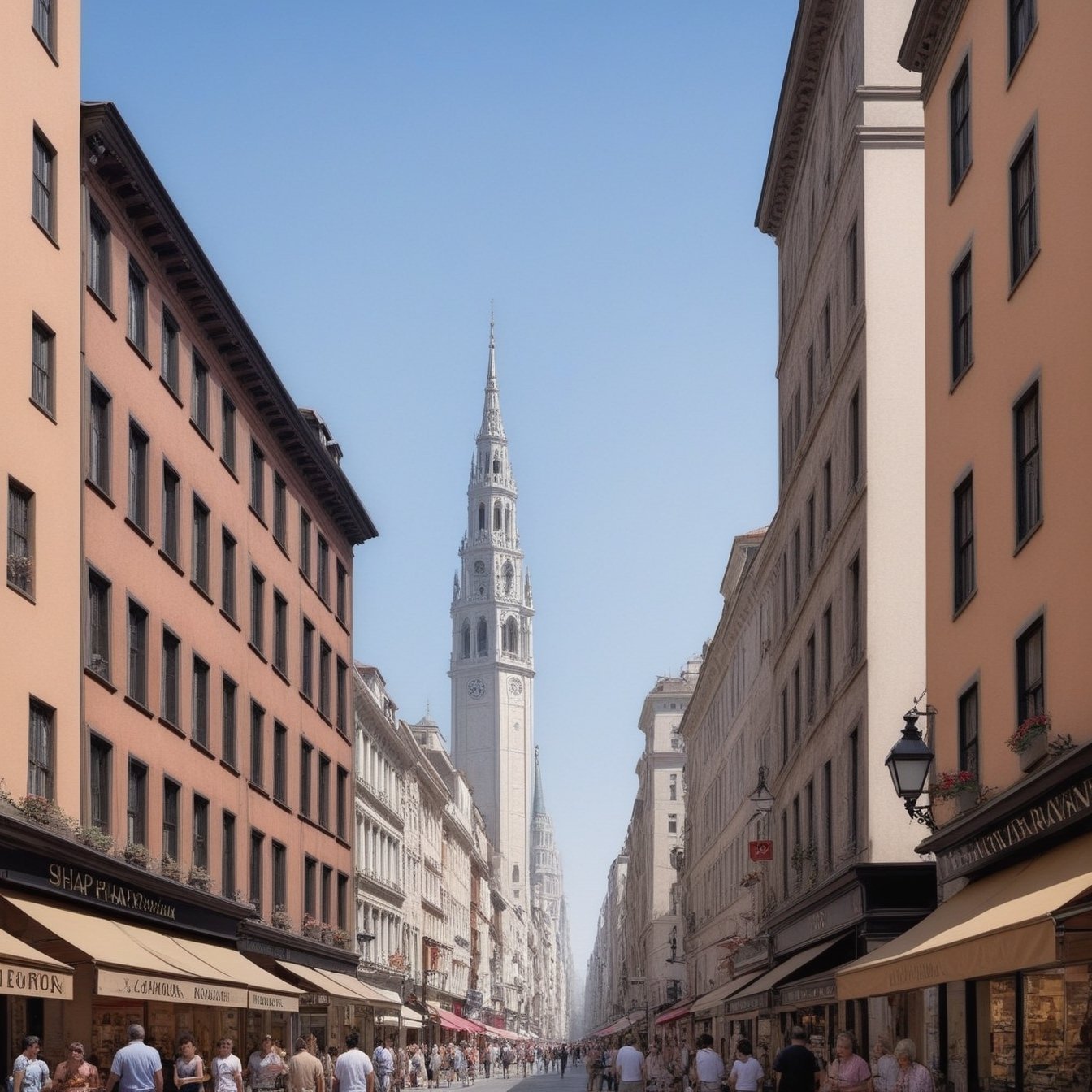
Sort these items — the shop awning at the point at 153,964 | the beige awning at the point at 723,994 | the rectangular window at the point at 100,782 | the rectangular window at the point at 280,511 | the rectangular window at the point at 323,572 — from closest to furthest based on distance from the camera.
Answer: the shop awning at the point at 153,964 < the rectangular window at the point at 100,782 < the beige awning at the point at 723,994 < the rectangular window at the point at 280,511 < the rectangular window at the point at 323,572

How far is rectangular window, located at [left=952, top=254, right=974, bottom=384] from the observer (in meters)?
26.1

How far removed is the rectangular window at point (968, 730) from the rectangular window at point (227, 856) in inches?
811

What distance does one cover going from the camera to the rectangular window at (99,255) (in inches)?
1275

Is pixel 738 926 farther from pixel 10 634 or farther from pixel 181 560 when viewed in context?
pixel 10 634

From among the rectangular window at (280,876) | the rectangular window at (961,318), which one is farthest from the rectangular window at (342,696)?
the rectangular window at (961,318)

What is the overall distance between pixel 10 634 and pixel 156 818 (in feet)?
32.9

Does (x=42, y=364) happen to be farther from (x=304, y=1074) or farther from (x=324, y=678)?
(x=324, y=678)

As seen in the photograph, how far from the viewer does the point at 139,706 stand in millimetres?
34469

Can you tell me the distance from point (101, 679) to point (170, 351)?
30.6 feet

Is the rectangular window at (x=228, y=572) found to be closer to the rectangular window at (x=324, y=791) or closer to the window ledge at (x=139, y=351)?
the window ledge at (x=139, y=351)

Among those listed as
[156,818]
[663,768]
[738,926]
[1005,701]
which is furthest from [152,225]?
[663,768]

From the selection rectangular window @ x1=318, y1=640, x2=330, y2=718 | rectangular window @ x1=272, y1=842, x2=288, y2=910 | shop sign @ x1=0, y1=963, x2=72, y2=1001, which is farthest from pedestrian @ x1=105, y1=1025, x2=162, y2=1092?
rectangular window @ x1=318, y1=640, x2=330, y2=718

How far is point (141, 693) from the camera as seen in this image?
116ft

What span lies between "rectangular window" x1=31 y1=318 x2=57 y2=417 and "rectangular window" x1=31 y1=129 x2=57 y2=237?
1.50 m
